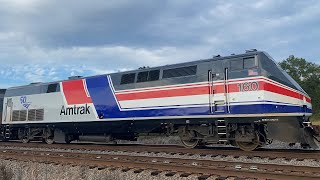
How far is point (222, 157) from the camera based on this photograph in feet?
38.2

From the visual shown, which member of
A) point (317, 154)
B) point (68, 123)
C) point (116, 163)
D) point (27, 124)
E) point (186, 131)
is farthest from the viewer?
point (27, 124)

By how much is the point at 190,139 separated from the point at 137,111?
2934 millimetres

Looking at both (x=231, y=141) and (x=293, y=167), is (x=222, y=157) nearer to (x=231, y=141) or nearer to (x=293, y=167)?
(x=231, y=141)

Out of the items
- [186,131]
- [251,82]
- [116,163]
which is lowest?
[116,163]

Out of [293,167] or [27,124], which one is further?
[27,124]

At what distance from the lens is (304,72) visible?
9125 cm

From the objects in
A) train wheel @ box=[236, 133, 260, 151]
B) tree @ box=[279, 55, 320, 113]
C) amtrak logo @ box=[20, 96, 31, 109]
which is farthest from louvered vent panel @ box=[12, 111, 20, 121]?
tree @ box=[279, 55, 320, 113]

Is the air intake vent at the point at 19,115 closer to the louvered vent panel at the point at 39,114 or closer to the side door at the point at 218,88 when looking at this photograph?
the louvered vent panel at the point at 39,114

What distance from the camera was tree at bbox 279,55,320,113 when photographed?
83719 mm

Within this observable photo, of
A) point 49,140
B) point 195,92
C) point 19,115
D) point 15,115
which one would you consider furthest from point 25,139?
point 195,92

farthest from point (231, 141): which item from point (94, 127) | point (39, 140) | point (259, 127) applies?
point (39, 140)

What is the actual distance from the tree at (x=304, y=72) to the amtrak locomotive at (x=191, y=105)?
74.5 meters

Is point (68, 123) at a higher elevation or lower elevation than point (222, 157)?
higher

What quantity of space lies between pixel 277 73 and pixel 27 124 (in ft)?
49.4
